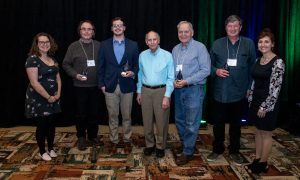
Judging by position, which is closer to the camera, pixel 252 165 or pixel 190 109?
pixel 252 165

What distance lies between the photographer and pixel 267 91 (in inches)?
126

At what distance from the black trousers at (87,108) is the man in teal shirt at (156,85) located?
0.62 m

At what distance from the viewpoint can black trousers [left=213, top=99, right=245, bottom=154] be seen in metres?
3.78

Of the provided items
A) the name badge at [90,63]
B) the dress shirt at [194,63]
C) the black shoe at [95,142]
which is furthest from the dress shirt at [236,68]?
the black shoe at [95,142]

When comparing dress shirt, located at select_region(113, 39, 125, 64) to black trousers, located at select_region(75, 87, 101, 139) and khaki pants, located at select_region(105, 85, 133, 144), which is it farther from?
black trousers, located at select_region(75, 87, 101, 139)

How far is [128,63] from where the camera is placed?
409cm

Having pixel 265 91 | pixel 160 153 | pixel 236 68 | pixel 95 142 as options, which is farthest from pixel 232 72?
pixel 95 142

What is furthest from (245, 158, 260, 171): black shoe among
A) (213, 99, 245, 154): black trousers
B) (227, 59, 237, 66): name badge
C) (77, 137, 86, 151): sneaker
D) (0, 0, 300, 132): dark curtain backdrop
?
(0, 0, 300, 132): dark curtain backdrop

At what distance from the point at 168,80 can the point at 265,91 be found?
1.04 meters

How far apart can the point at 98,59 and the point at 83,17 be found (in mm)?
1506

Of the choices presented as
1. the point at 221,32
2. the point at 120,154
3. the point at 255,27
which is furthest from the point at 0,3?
the point at 255,27

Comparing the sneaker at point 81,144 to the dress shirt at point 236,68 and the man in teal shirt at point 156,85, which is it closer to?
the man in teal shirt at point 156,85

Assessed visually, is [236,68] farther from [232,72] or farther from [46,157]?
[46,157]

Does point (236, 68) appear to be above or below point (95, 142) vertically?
above
